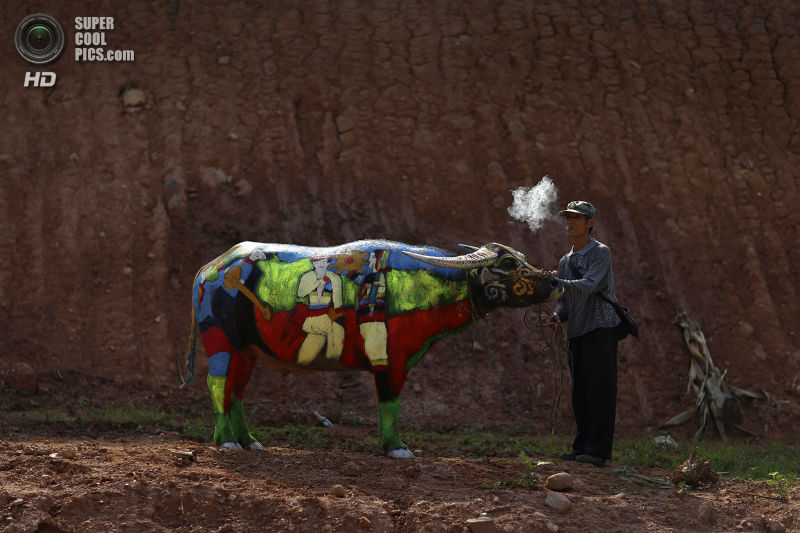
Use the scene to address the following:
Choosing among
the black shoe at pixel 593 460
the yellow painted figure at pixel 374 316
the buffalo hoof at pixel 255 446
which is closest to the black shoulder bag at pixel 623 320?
the black shoe at pixel 593 460

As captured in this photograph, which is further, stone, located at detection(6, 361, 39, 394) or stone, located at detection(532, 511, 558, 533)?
stone, located at detection(6, 361, 39, 394)

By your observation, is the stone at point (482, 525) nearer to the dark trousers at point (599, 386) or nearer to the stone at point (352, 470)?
the stone at point (352, 470)

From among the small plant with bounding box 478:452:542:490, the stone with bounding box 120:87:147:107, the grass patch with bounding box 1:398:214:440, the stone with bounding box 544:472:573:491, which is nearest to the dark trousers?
the small plant with bounding box 478:452:542:490

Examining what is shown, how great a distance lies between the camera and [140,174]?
1185 cm

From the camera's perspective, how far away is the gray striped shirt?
730 cm

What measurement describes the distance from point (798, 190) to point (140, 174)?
8455mm

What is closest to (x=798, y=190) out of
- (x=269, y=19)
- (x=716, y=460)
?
(x=716, y=460)

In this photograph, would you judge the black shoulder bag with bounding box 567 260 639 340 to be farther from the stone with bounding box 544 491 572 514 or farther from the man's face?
the stone with bounding box 544 491 572 514

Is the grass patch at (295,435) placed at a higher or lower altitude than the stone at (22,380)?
lower

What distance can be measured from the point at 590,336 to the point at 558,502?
6.77 feet

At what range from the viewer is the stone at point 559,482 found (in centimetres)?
621

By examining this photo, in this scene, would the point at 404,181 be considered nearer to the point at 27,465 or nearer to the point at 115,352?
the point at 115,352

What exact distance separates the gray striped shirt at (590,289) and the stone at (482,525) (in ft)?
7.80

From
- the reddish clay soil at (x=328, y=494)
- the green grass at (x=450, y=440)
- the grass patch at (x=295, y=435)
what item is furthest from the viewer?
the grass patch at (x=295, y=435)
